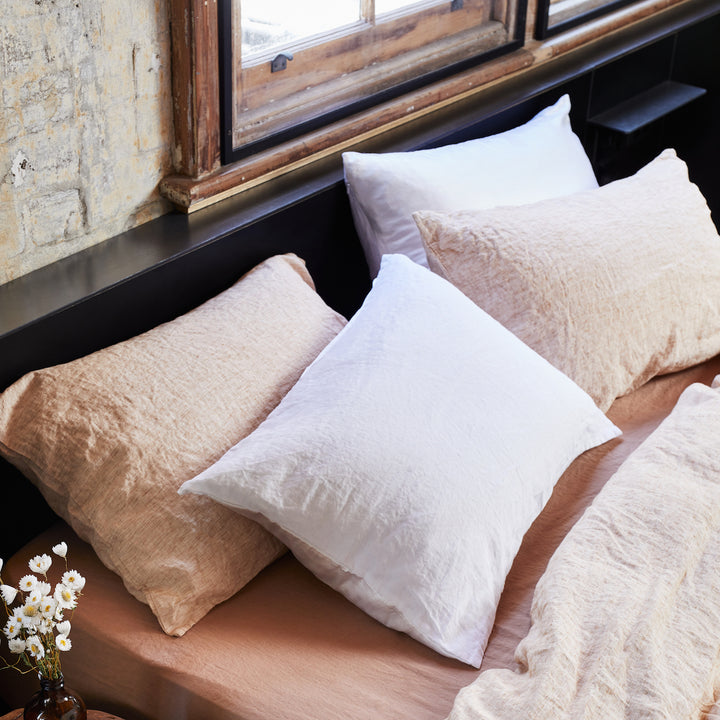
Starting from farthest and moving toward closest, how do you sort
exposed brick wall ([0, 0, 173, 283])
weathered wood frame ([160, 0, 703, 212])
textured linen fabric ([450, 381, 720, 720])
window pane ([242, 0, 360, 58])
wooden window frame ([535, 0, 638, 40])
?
wooden window frame ([535, 0, 638, 40]) → window pane ([242, 0, 360, 58]) → weathered wood frame ([160, 0, 703, 212]) → exposed brick wall ([0, 0, 173, 283]) → textured linen fabric ([450, 381, 720, 720])

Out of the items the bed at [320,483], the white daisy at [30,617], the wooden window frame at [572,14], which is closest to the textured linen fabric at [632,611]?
the bed at [320,483]

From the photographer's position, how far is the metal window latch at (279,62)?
1.95m

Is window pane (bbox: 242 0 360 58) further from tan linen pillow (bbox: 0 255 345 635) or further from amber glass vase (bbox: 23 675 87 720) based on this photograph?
amber glass vase (bbox: 23 675 87 720)

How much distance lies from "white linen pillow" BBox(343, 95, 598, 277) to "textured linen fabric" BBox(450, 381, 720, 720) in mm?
656

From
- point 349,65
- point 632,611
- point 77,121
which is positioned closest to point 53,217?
point 77,121

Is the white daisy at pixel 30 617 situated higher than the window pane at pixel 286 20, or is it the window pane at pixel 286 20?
the window pane at pixel 286 20

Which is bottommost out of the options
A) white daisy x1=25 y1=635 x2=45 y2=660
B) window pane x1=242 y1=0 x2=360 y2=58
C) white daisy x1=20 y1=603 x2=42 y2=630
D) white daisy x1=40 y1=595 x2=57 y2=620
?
white daisy x1=25 y1=635 x2=45 y2=660

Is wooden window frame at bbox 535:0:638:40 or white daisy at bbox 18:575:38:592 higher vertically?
wooden window frame at bbox 535:0:638:40

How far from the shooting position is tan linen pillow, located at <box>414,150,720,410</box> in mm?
1793

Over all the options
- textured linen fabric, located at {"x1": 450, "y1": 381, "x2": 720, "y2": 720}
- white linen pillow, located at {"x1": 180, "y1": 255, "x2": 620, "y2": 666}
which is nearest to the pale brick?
white linen pillow, located at {"x1": 180, "y1": 255, "x2": 620, "y2": 666}

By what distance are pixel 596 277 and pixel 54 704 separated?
113cm

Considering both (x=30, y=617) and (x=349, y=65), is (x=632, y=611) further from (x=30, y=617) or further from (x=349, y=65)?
(x=349, y=65)

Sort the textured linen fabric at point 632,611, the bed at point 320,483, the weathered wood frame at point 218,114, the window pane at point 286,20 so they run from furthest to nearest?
the window pane at point 286,20 → the weathered wood frame at point 218,114 → the bed at point 320,483 → the textured linen fabric at point 632,611

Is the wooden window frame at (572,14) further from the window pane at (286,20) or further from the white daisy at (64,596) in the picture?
the white daisy at (64,596)
